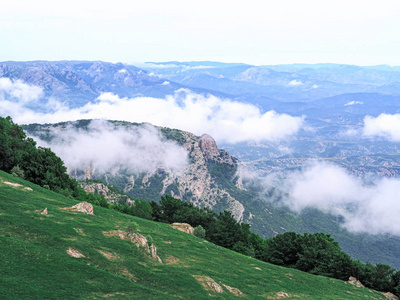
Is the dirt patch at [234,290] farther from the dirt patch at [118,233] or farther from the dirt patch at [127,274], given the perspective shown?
the dirt patch at [118,233]

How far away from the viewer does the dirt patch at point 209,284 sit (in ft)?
137

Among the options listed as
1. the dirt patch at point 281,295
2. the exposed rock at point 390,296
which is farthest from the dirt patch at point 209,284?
the exposed rock at point 390,296

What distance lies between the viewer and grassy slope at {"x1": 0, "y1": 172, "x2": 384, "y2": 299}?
3045 centimetres

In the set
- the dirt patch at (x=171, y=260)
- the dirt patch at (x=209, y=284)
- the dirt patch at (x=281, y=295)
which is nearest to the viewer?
the dirt patch at (x=209, y=284)

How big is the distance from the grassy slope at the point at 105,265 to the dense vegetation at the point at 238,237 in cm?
1053

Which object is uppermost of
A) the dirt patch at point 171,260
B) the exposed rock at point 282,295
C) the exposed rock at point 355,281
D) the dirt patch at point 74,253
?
the dirt patch at point 74,253

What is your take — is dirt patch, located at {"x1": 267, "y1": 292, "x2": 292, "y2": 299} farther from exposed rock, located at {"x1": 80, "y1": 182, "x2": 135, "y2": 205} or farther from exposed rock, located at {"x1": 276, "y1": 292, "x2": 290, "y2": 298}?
exposed rock, located at {"x1": 80, "y1": 182, "x2": 135, "y2": 205}

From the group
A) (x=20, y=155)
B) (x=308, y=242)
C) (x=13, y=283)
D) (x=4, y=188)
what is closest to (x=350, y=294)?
(x=308, y=242)

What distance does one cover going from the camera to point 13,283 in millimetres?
27922

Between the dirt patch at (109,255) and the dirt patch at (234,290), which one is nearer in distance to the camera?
the dirt patch at (109,255)

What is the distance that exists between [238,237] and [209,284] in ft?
195

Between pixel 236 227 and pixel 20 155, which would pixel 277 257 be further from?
pixel 20 155

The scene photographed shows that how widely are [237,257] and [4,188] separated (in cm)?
4227

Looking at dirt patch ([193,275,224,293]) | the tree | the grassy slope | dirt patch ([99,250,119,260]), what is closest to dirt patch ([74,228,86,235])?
the grassy slope
